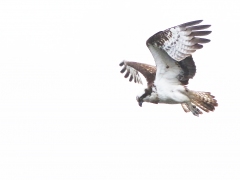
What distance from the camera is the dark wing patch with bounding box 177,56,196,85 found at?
46.5 ft

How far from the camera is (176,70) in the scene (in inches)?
569

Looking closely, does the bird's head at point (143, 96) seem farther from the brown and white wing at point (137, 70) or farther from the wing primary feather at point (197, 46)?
the wing primary feather at point (197, 46)

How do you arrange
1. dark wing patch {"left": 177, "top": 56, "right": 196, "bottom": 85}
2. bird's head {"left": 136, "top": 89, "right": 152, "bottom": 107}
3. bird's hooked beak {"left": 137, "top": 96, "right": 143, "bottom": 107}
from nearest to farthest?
1. dark wing patch {"left": 177, "top": 56, "right": 196, "bottom": 85}
2. bird's head {"left": 136, "top": 89, "right": 152, "bottom": 107}
3. bird's hooked beak {"left": 137, "top": 96, "right": 143, "bottom": 107}

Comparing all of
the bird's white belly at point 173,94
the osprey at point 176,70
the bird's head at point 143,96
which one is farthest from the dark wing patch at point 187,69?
the bird's head at point 143,96

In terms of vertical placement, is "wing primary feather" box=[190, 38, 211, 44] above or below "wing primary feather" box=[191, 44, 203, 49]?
above

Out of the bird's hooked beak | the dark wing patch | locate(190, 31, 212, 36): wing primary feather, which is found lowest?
the bird's hooked beak

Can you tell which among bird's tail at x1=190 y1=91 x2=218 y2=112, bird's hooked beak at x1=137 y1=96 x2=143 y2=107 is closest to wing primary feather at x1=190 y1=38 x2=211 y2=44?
bird's tail at x1=190 y1=91 x2=218 y2=112

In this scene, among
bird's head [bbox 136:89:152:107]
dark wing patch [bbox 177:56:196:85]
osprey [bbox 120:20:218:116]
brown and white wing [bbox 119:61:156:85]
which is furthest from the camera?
brown and white wing [bbox 119:61:156:85]

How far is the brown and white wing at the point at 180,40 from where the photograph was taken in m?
13.3

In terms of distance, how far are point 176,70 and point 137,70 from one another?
2.04 meters

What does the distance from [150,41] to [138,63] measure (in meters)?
3.09

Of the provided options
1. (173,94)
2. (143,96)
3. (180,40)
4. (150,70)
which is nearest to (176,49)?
(180,40)

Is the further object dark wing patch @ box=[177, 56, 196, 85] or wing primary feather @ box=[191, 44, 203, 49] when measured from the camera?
dark wing patch @ box=[177, 56, 196, 85]

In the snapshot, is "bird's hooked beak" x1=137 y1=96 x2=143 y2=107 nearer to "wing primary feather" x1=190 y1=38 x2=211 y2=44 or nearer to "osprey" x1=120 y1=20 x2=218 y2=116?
"osprey" x1=120 y1=20 x2=218 y2=116
